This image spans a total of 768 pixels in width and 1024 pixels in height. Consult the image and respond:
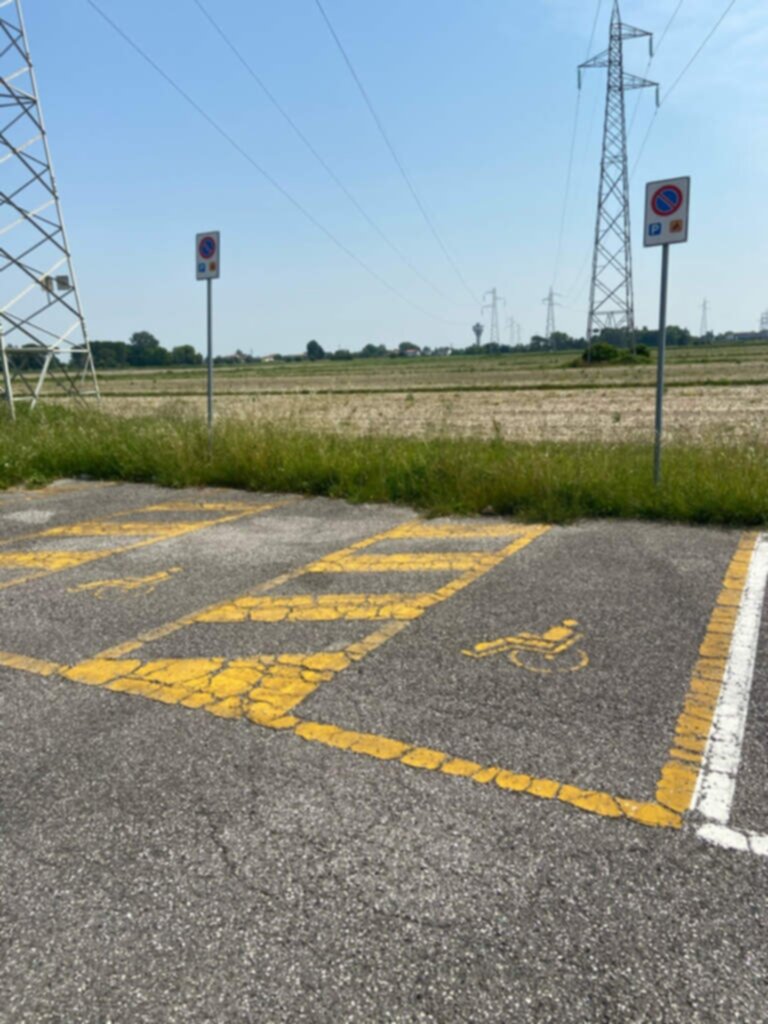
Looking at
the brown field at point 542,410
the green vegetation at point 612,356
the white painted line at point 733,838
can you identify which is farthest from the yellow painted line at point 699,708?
the green vegetation at point 612,356

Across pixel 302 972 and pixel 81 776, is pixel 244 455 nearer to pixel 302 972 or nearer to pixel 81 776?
pixel 81 776

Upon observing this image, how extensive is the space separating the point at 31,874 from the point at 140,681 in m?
1.45

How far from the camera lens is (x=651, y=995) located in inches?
72.4

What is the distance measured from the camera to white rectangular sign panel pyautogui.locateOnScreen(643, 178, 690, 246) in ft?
22.6

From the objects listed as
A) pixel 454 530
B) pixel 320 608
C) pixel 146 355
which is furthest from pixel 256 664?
pixel 146 355

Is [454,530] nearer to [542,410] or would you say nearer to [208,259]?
[208,259]

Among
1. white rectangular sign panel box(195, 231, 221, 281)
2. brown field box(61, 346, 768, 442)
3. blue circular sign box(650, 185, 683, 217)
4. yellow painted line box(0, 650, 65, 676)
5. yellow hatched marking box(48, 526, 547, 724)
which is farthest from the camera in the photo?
brown field box(61, 346, 768, 442)

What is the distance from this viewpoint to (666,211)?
275 inches

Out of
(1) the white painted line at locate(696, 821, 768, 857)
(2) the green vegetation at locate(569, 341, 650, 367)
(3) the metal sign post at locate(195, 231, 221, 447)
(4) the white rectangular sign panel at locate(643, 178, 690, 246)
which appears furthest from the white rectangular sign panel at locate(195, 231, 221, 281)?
(2) the green vegetation at locate(569, 341, 650, 367)

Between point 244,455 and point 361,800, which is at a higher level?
point 244,455

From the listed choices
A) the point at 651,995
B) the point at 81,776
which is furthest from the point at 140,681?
the point at 651,995

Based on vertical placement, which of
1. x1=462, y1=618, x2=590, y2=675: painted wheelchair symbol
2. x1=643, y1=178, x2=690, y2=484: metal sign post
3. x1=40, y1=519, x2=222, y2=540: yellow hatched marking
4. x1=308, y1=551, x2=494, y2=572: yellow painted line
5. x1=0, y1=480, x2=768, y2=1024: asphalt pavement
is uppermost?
x1=643, y1=178, x2=690, y2=484: metal sign post

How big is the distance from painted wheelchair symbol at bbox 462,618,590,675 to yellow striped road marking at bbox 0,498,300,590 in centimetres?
366

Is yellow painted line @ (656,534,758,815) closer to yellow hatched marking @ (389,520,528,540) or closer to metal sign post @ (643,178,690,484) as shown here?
yellow hatched marking @ (389,520,528,540)
